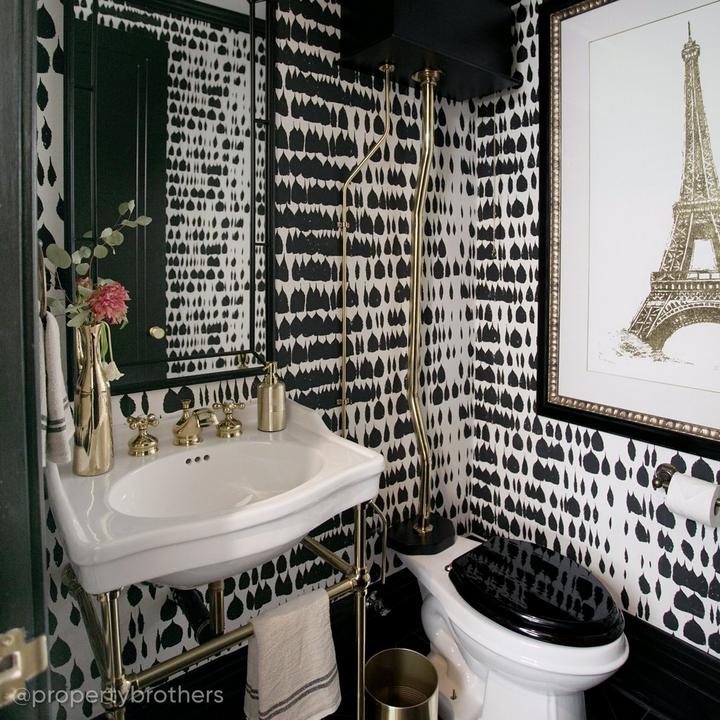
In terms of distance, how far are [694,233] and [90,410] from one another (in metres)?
1.61

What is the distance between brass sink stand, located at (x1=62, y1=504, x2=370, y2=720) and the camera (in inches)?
39.8

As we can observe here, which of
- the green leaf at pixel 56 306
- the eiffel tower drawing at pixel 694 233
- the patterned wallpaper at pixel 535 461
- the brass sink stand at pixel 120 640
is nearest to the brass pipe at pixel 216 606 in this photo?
the brass sink stand at pixel 120 640

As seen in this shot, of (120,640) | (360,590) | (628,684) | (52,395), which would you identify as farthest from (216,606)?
(628,684)

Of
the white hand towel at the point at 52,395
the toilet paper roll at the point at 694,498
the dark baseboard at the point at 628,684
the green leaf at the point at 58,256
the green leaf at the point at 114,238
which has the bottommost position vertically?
the dark baseboard at the point at 628,684

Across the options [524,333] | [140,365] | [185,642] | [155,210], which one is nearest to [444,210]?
[524,333]

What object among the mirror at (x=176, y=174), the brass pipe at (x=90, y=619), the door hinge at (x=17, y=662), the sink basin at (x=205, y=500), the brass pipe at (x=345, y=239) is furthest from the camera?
the brass pipe at (x=345, y=239)

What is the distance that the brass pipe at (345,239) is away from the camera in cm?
180

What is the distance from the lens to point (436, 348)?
2.16 meters

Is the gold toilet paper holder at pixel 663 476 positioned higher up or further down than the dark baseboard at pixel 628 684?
higher up

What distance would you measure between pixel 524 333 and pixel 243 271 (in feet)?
3.41

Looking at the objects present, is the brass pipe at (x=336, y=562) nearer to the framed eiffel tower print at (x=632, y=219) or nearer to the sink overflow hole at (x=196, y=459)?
the sink overflow hole at (x=196, y=459)

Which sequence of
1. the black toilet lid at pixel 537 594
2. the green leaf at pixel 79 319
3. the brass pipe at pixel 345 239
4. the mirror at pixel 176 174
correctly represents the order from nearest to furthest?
the green leaf at pixel 79 319 < the mirror at pixel 176 174 < the black toilet lid at pixel 537 594 < the brass pipe at pixel 345 239

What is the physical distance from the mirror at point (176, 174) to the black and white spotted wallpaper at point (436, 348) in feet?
0.18

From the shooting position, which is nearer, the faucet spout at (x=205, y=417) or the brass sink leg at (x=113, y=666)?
the brass sink leg at (x=113, y=666)
